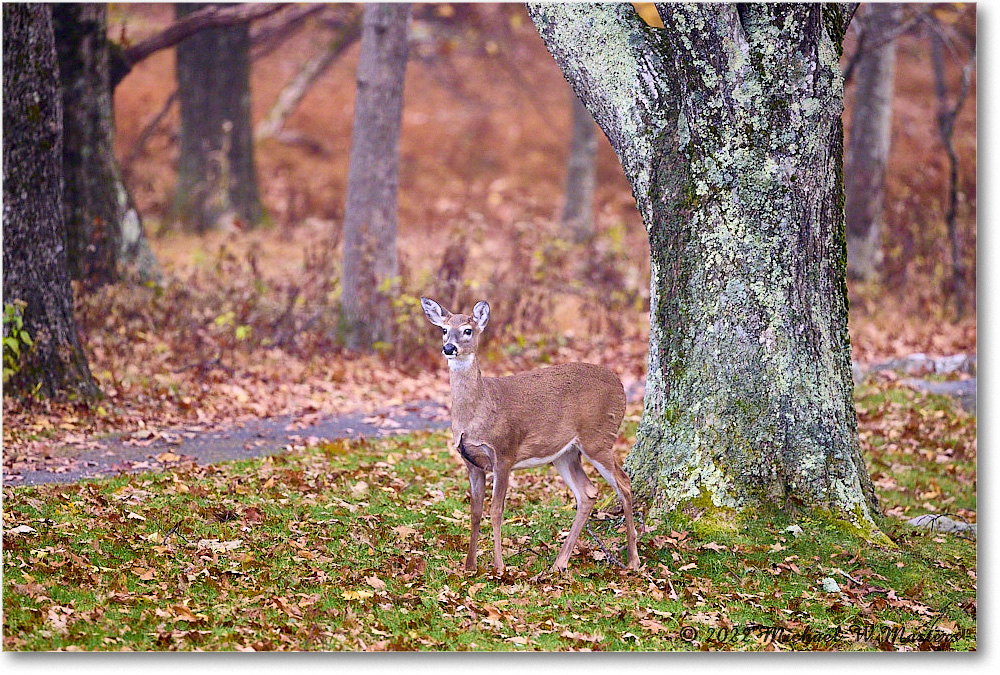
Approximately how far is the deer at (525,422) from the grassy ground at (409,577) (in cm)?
39

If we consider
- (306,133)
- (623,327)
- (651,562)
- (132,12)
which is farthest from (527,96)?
(651,562)

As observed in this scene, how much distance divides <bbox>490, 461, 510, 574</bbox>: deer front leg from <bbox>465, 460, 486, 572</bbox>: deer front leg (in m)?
0.08


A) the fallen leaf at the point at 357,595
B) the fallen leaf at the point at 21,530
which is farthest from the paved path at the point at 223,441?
the fallen leaf at the point at 357,595

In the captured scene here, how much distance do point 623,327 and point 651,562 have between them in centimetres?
842

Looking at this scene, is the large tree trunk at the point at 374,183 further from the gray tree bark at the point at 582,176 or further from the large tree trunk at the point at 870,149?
the large tree trunk at the point at 870,149

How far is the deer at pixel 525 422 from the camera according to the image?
602 centimetres

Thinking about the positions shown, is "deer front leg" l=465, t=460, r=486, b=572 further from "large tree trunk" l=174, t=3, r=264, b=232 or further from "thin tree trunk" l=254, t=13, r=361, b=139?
"thin tree trunk" l=254, t=13, r=361, b=139

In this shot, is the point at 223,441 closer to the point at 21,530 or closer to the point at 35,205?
the point at 35,205

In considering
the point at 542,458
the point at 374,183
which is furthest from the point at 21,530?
the point at 374,183

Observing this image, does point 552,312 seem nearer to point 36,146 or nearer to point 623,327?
point 623,327

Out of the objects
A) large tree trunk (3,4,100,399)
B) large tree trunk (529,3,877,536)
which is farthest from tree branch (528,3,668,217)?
large tree trunk (3,4,100,399)

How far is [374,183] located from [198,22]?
3389 millimetres

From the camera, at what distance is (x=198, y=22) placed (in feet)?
46.2

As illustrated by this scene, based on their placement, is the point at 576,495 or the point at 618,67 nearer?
the point at 576,495
